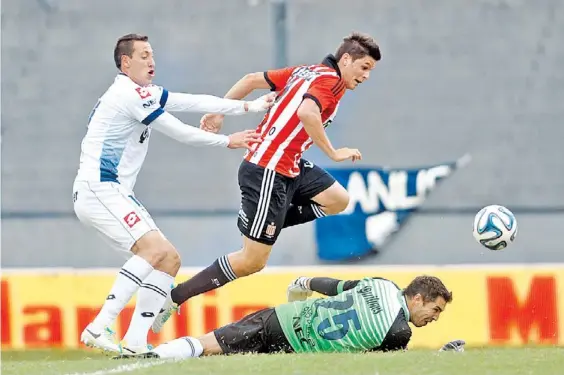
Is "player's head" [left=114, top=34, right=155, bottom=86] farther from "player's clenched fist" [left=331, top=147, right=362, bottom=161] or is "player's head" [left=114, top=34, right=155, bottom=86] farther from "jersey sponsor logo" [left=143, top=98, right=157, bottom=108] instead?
"player's clenched fist" [left=331, top=147, right=362, bottom=161]

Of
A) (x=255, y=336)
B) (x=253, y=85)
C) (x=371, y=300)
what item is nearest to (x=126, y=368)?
(x=255, y=336)

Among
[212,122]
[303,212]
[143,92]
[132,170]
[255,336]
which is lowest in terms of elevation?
[255,336]

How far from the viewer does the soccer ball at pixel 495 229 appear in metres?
7.16

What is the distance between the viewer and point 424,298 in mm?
6047

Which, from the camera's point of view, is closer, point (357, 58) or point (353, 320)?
point (353, 320)

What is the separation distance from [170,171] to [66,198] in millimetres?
Result: 1092

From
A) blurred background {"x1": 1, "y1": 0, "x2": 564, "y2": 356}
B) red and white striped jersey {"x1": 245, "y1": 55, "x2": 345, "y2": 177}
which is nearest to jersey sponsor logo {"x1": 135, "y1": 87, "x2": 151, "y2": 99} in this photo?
red and white striped jersey {"x1": 245, "y1": 55, "x2": 345, "y2": 177}

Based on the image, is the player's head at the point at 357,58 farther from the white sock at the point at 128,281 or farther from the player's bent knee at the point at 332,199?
the white sock at the point at 128,281

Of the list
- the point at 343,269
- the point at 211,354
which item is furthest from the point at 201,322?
the point at 211,354

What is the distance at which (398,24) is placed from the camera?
12.0 meters

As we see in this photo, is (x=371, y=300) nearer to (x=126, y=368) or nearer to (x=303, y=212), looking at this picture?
(x=126, y=368)

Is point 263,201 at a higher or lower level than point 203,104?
lower

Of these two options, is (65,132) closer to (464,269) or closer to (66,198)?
(66,198)

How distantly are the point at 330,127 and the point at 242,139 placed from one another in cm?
519
